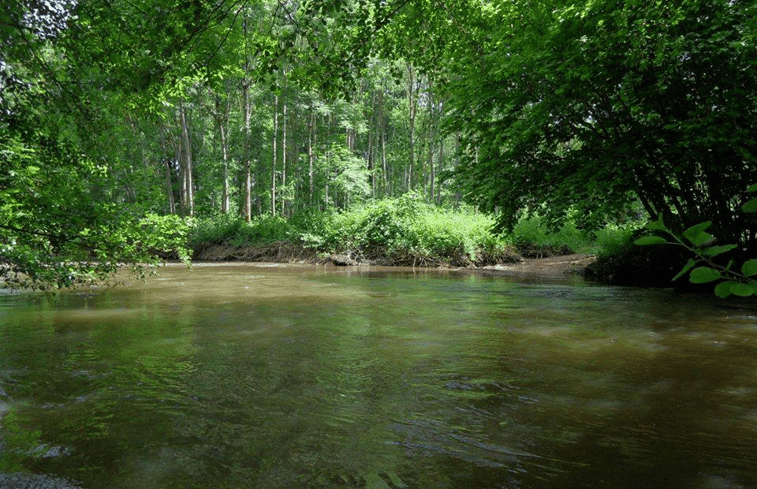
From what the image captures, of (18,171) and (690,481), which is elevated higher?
(18,171)

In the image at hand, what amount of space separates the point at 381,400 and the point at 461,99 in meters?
7.71

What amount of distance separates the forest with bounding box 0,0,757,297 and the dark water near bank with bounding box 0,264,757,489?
1.17 metres

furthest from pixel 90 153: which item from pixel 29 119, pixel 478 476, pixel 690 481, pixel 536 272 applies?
pixel 536 272

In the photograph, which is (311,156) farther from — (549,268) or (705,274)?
(705,274)

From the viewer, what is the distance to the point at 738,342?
208 inches

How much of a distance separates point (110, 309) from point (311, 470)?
6707mm

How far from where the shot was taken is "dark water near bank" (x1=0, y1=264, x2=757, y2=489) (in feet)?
8.23

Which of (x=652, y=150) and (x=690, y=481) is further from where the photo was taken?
(x=652, y=150)

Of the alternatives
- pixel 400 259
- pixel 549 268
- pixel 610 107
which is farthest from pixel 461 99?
pixel 400 259

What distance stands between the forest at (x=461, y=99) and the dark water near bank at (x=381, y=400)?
1173mm

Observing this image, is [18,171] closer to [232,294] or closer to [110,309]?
[110,309]

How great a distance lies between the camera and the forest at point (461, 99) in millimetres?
4145

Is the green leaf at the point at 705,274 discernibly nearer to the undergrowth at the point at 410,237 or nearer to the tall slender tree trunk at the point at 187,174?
the undergrowth at the point at 410,237

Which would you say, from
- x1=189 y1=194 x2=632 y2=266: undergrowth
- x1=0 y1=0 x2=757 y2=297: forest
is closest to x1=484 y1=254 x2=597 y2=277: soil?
x1=189 y1=194 x2=632 y2=266: undergrowth
